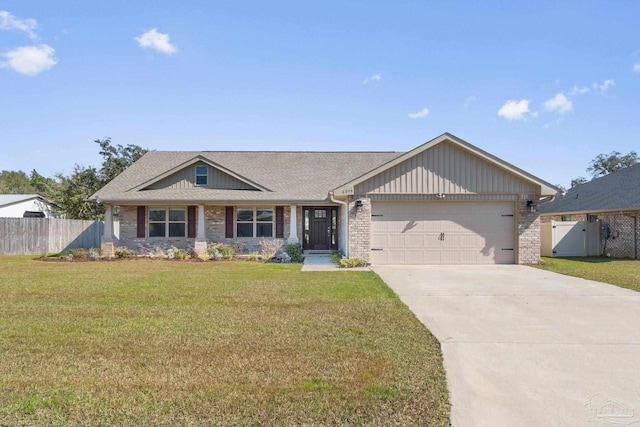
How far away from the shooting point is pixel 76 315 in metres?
6.50

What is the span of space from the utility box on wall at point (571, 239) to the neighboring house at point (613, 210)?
17cm

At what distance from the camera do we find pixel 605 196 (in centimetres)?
1919

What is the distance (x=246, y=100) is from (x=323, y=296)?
11.1m

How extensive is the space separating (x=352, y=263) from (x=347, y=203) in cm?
224

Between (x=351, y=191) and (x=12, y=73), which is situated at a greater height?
(x=12, y=73)

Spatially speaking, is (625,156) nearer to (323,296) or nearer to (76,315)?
(323,296)

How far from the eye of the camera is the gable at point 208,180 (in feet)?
57.7

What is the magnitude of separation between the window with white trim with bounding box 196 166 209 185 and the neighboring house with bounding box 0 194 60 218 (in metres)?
16.8

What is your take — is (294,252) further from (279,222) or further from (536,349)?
(536,349)

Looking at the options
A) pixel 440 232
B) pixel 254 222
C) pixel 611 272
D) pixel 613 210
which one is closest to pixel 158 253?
pixel 254 222

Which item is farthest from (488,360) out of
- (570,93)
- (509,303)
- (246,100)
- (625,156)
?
(625,156)

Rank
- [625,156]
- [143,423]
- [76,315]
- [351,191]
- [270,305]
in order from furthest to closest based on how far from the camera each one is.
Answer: [625,156] < [351,191] < [270,305] < [76,315] < [143,423]

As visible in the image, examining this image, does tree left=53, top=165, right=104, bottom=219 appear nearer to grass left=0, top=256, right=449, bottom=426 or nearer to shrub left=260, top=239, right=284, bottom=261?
shrub left=260, top=239, right=284, bottom=261

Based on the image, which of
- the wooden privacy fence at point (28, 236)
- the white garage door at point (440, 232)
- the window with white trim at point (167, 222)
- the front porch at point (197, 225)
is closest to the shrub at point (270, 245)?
the front porch at point (197, 225)
